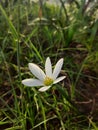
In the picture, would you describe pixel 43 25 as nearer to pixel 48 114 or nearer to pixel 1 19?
pixel 1 19

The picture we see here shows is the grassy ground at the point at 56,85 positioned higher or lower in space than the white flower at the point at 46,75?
lower

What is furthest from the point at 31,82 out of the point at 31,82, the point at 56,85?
the point at 56,85

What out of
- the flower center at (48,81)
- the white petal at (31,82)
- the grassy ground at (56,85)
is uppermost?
the white petal at (31,82)

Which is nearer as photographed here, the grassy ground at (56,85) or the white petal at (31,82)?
the white petal at (31,82)

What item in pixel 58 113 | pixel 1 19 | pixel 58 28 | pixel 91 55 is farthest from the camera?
pixel 1 19

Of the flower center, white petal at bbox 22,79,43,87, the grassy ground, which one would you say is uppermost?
white petal at bbox 22,79,43,87

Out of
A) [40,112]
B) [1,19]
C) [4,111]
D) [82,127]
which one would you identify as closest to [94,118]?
[82,127]

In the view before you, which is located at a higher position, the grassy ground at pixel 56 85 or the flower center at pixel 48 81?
the flower center at pixel 48 81

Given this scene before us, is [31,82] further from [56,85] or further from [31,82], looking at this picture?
[56,85]
